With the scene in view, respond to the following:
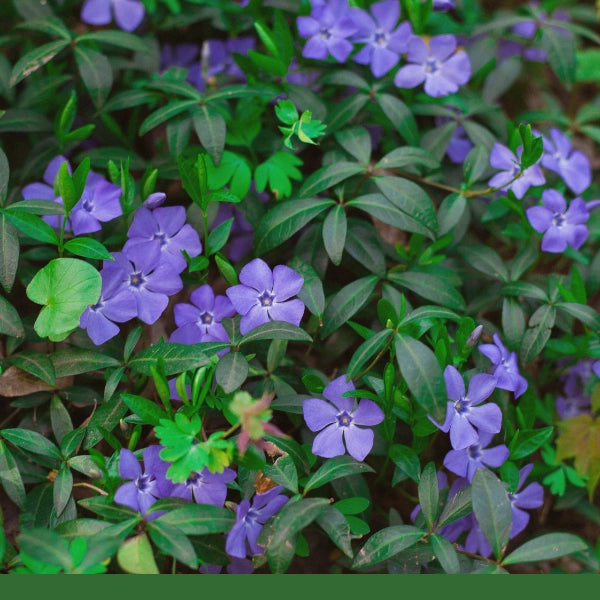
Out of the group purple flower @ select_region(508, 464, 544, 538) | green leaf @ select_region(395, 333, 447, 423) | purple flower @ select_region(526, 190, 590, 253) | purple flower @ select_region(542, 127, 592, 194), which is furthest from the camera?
purple flower @ select_region(542, 127, 592, 194)

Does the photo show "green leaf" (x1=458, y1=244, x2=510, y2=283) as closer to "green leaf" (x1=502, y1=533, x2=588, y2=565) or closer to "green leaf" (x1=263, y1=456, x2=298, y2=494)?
"green leaf" (x1=502, y1=533, x2=588, y2=565)

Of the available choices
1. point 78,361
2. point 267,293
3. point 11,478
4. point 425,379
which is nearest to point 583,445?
point 425,379

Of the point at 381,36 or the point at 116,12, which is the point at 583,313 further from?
the point at 116,12

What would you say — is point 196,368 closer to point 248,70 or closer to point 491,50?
point 248,70

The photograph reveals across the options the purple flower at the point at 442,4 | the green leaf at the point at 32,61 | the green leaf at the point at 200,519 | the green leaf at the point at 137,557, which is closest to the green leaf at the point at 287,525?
the green leaf at the point at 200,519

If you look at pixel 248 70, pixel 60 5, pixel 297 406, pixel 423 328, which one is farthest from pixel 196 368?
pixel 60 5

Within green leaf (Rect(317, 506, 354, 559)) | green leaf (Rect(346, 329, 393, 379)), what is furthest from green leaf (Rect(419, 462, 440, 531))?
green leaf (Rect(346, 329, 393, 379))

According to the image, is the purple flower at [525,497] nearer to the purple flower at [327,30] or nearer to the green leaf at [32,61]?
the purple flower at [327,30]

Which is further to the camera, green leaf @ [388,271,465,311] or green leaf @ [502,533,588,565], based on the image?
green leaf @ [388,271,465,311]
